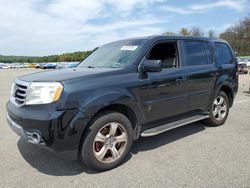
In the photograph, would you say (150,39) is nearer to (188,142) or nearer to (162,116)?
(162,116)

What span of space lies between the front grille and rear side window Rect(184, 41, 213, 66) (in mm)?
2842

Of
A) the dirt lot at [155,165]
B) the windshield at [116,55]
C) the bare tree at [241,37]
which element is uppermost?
the bare tree at [241,37]

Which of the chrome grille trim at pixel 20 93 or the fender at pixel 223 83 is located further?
the fender at pixel 223 83

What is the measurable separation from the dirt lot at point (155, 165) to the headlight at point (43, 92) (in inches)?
40.3

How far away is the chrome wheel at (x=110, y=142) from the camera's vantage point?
364 centimetres

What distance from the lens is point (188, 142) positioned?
4793 millimetres

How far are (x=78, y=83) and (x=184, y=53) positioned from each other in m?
2.31

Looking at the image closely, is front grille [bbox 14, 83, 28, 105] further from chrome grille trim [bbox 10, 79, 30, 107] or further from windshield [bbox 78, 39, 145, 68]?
windshield [bbox 78, 39, 145, 68]

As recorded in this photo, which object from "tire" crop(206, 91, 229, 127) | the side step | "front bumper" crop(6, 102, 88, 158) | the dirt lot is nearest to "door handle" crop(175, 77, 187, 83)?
the side step

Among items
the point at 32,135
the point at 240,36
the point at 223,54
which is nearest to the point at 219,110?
the point at 223,54

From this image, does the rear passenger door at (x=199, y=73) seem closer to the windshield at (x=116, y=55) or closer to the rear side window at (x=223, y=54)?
the rear side window at (x=223, y=54)

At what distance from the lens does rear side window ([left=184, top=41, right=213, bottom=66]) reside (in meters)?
4.96

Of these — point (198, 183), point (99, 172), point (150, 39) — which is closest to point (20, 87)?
point (99, 172)

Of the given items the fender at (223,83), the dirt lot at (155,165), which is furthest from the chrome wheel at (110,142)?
the fender at (223,83)
